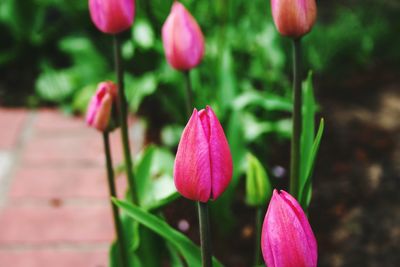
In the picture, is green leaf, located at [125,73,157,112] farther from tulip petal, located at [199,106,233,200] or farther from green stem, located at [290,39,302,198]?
tulip petal, located at [199,106,233,200]

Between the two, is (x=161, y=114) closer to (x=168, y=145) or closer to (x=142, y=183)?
(x=168, y=145)

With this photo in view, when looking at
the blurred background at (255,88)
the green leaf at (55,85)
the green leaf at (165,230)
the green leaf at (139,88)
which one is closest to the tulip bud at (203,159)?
the green leaf at (165,230)

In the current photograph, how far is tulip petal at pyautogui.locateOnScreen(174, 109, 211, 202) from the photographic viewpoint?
2.68ft

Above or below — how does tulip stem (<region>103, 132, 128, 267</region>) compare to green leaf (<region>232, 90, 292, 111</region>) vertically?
above

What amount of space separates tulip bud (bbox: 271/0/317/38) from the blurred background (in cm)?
94

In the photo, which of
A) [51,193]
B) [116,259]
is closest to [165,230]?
[116,259]

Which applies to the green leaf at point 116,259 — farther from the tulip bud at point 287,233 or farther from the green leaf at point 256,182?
the tulip bud at point 287,233

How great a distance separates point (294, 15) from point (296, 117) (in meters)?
0.18

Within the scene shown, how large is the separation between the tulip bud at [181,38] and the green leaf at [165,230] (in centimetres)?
31

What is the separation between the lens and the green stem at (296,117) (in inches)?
42.4

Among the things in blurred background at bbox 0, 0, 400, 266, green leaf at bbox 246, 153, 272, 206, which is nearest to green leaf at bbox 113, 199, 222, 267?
green leaf at bbox 246, 153, 272, 206

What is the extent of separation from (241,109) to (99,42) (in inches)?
41.0

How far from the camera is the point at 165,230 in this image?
3.51ft

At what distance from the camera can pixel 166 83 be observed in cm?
234
